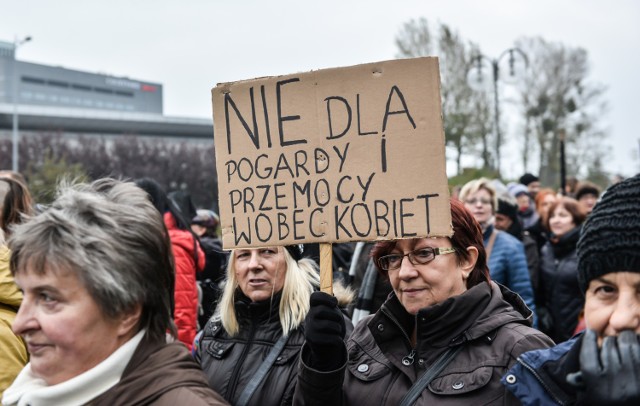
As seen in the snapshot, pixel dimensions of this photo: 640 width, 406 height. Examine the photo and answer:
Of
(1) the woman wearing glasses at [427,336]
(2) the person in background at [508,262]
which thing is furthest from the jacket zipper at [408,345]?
(2) the person in background at [508,262]

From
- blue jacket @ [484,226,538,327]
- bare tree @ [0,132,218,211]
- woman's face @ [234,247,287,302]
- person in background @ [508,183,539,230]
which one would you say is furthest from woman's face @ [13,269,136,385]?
bare tree @ [0,132,218,211]

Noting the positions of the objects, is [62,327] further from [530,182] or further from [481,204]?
[530,182]

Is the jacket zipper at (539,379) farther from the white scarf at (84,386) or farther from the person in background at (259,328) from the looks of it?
the person in background at (259,328)

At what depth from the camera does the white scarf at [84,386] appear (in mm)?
2102

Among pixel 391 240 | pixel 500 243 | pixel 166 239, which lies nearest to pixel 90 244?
pixel 166 239

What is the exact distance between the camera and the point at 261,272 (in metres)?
3.73

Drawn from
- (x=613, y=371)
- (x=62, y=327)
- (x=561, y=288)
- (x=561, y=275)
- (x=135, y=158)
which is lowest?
(x=561, y=288)

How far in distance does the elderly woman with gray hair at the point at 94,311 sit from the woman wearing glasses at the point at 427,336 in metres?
0.63

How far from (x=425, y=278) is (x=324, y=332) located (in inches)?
19.2

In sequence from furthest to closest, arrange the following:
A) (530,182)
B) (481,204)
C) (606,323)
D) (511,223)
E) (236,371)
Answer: (530,182) < (511,223) < (481,204) < (236,371) < (606,323)

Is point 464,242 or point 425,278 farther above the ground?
point 464,242

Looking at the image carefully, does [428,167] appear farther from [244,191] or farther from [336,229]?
[244,191]

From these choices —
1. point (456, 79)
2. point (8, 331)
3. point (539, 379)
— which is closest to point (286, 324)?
point (8, 331)

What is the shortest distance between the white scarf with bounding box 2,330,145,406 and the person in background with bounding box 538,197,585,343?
4479mm
